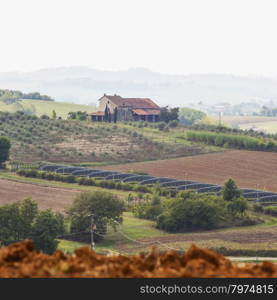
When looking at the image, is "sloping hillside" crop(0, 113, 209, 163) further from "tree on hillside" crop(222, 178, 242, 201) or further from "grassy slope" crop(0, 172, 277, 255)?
"grassy slope" crop(0, 172, 277, 255)

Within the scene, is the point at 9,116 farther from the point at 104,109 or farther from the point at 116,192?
the point at 116,192

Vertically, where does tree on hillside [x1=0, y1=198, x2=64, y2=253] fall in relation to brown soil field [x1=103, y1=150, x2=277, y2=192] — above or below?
below

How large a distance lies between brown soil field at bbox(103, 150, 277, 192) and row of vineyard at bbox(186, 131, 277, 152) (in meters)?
3.87

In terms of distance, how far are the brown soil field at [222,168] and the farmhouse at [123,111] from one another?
1698 inches

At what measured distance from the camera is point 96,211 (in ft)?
216

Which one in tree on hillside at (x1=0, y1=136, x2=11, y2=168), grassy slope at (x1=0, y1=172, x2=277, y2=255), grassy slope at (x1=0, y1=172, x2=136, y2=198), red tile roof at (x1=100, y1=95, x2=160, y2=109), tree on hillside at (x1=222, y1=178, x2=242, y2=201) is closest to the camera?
grassy slope at (x1=0, y1=172, x2=277, y2=255)

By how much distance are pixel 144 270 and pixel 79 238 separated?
1675 inches

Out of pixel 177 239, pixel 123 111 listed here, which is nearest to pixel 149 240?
pixel 177 239

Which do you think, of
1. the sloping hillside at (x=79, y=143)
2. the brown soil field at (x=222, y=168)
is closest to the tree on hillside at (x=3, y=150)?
the sloping hillside at (x=79, y=143)

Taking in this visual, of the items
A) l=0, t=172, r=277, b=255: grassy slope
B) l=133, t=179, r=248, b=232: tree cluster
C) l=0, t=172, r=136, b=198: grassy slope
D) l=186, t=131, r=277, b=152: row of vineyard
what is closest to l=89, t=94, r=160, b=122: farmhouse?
l=186, t=131, r=277, b=152: row of vineyard

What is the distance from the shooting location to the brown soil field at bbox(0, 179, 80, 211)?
76000 mm

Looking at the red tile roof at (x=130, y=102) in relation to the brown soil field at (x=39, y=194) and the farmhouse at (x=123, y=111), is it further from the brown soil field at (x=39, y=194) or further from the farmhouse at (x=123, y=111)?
the brown soil field at (x=39, y=194)

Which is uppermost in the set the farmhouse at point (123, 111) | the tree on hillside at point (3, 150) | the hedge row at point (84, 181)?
the farmhouse at point (123, 111)

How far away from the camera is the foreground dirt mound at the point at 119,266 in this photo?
18.3 metres
